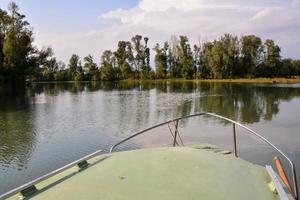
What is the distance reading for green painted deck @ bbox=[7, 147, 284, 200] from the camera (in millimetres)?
3795

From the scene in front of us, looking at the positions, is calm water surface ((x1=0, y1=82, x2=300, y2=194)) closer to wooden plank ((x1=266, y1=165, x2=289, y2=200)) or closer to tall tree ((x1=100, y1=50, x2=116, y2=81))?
wooden plank ((x1=266, y1=165, x2=289, y2=200))

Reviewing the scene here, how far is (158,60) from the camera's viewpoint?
298 feet

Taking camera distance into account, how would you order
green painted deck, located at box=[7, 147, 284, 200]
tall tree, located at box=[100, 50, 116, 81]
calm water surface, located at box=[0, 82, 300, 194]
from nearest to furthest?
green painted deck, located at box=[7, 147, 284, 200], calm water surface, located at box=[0, 82, 300, 194], tall tree, located at box=[100, 50, 116, 81]

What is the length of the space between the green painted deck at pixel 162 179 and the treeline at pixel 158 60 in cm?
4534

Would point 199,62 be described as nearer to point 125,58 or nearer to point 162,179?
point 125,58

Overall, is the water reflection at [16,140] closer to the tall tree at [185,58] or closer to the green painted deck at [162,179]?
the green painted deck at [162,179]

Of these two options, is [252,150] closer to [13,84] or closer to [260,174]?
[260,174]

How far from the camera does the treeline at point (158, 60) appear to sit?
161 ft

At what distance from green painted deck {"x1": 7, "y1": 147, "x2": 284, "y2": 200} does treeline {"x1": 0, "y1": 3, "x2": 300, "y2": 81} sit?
149ft

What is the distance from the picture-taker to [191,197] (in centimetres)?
372

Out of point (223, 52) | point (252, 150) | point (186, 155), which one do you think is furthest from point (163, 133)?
point (223, 52)

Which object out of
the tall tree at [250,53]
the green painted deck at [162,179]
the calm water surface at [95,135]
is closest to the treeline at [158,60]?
the tall tree at [250,53]

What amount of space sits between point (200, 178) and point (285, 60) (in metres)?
86.1

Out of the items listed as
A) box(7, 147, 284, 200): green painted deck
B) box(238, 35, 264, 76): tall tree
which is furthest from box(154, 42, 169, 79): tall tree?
box(7, 147, 284, 200): green painted deck
